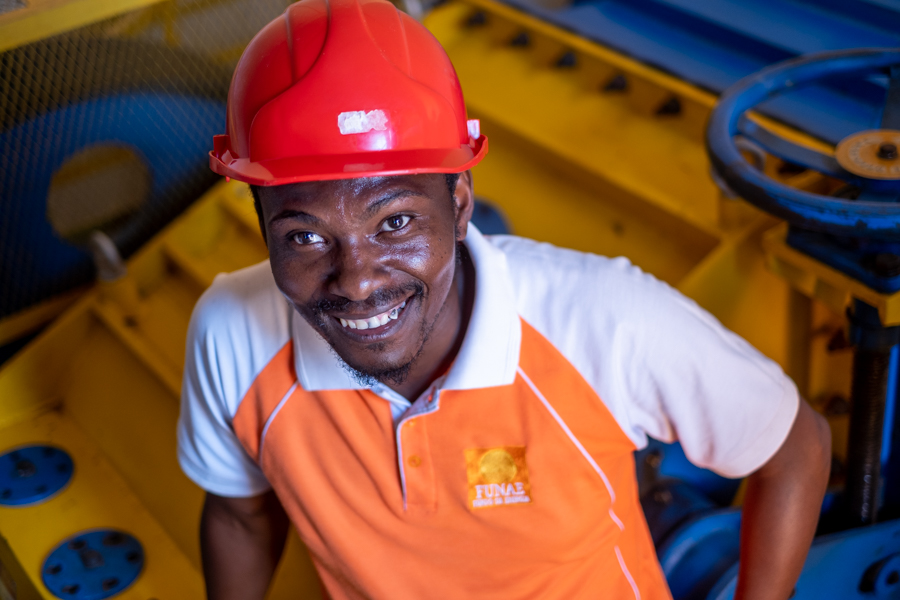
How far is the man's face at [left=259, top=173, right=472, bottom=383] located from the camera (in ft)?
3.53

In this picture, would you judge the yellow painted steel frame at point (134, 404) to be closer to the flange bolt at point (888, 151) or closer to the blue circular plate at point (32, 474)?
the blue circular plate at point (32, 474)

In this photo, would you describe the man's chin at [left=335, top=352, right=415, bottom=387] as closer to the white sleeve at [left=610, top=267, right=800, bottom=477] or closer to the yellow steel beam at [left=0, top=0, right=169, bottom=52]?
the white sleeve at [left=610, top=267, right=800, bottom=477]

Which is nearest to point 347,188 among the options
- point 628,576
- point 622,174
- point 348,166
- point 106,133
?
point 348,166

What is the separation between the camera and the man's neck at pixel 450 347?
4.26ft

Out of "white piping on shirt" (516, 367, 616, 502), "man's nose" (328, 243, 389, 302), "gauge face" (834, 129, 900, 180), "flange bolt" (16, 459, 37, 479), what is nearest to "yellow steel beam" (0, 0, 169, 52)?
"man's nose" (328, 243, 389, 302)

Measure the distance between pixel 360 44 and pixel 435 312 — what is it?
0.37 m

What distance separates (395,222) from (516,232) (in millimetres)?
1458

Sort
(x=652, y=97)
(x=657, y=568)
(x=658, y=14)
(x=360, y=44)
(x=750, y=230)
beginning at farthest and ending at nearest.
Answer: (x=658, y=14) < (x=652, y=97) < (x=750, y=230) < (x=657, y=568) < (x=360, y=44)

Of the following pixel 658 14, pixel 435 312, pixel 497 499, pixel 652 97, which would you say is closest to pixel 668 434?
pixel 497 499

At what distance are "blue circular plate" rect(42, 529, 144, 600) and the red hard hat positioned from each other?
1.13 m

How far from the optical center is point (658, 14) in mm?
2699

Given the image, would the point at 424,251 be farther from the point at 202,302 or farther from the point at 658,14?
the point at 658,14

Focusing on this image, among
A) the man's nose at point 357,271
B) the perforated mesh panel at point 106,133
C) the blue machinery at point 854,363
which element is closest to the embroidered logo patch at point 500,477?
the man's nose at point 357,271

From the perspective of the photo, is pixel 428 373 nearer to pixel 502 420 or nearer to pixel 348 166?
pixel 502 420
